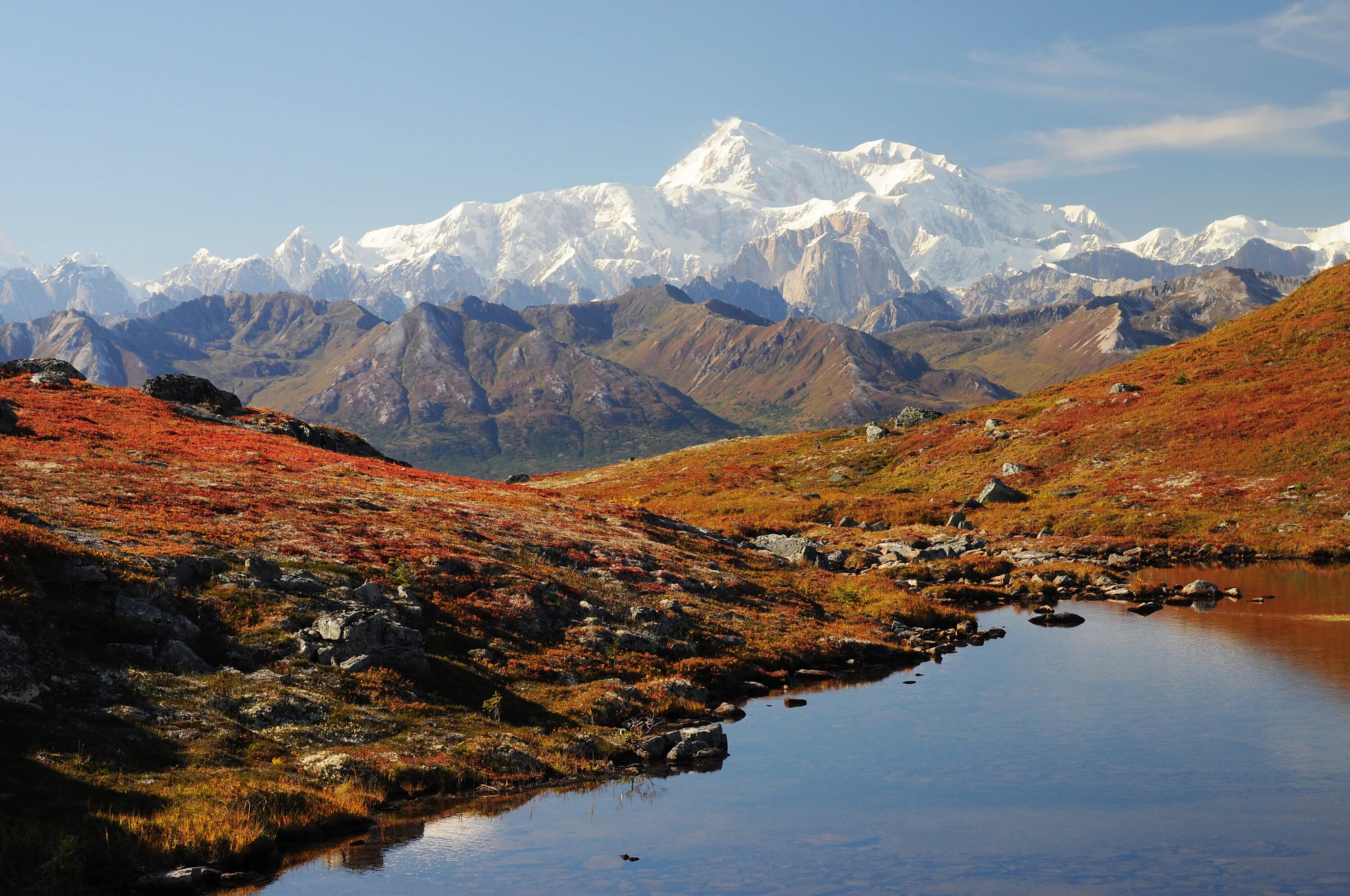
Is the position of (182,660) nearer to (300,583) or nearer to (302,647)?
(302,647)

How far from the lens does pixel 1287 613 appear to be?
56.9m

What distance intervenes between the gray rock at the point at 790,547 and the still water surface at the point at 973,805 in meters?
29.2

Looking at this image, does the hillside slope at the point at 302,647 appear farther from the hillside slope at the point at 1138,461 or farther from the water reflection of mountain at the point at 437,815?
the hillside slope at the point at 1138,461

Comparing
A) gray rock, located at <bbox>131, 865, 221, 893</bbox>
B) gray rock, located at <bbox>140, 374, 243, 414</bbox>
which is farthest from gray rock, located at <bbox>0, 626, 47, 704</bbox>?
gray rock, located at <bbox>140, 374, 243, 414</bbox>

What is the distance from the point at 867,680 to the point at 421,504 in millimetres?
31714

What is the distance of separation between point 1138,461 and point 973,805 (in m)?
80.7

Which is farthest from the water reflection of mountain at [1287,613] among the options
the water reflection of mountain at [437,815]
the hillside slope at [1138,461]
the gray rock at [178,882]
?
the gray rock at [178,882]

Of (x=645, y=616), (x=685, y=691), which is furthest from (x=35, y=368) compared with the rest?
(x=685, y=691)

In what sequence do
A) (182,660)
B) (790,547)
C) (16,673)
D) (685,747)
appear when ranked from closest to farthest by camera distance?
(16,673)
(182,660)
(685,747)
(790,547)

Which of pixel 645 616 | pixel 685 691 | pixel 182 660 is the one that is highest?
pixel 182 660

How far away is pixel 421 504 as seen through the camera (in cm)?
6391

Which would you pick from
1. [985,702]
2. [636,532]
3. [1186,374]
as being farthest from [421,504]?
[1186,374]

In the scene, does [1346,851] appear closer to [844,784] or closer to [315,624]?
[844,784]

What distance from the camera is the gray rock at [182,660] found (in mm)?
32406
